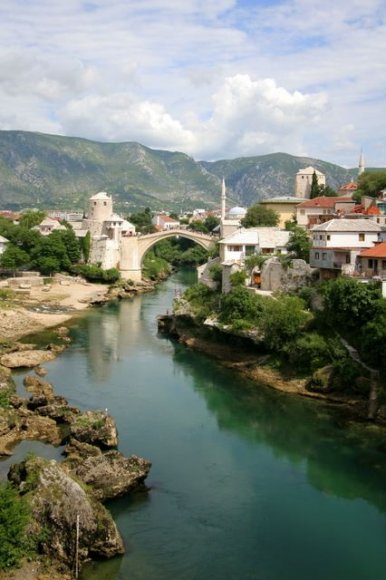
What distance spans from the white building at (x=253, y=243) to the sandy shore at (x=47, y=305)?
42.2ft

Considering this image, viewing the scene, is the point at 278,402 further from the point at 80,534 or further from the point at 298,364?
the point at 80,534

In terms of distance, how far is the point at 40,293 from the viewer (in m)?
51.9

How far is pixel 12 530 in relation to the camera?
45.5 ft

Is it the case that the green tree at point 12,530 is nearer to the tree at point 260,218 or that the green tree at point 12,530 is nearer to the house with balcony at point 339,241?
the house with balcony at point 339,241

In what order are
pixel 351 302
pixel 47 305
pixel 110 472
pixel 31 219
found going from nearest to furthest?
pixel 110 472 < pixel 351 302 < pixel 47 305 < pixel 31 219

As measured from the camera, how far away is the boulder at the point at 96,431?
20797mm

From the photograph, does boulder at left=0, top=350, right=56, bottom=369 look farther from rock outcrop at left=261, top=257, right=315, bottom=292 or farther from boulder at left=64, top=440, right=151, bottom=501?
boulder at left=64, top=440, right=151, bottom=501

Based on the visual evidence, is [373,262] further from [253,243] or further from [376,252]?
[253,243]

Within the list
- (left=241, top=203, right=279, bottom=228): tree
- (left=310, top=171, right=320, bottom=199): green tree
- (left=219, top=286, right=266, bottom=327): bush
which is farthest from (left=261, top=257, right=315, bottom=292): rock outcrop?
(left=310, top=171, right=320, bottom=199): green tree

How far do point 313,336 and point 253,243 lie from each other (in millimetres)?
11298

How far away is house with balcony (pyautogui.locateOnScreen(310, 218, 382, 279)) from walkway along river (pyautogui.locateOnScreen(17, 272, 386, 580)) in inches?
286

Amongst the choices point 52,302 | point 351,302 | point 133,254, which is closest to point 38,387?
point 351,302

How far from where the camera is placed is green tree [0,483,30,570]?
1366cm

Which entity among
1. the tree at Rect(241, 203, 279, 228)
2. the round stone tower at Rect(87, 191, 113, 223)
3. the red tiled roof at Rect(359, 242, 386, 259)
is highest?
the round stone tower at Rect(87, 191, 113, 223)
